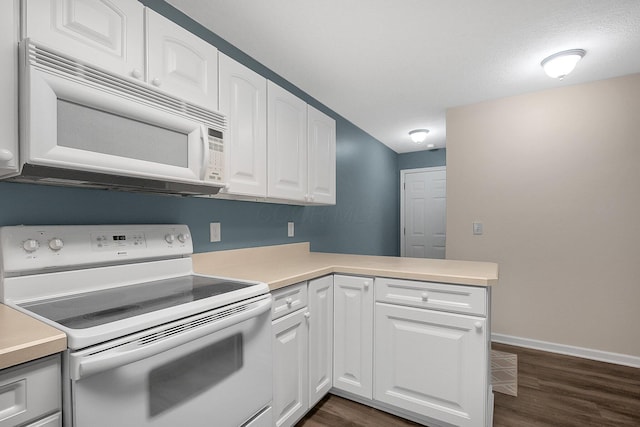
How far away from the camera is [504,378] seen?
92.0 inches

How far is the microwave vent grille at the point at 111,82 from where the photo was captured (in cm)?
94

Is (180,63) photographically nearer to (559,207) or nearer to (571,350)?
(559,207)

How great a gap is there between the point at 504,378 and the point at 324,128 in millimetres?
2303

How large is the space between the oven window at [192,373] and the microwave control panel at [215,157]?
0.70m

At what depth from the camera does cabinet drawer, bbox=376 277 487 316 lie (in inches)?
62.5

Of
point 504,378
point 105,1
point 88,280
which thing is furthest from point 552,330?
point 105,1

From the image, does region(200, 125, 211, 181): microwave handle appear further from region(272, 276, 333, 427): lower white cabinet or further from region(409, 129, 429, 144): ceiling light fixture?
region(409, 129, 429, 144): ceiling light fixture

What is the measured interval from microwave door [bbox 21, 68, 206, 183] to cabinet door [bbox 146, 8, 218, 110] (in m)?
0.17

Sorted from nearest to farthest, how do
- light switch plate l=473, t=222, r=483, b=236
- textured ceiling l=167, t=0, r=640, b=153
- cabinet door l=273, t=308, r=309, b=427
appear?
1. cabinet door l=273, t=308, r=309, b=427
2. textured ceiling l=167, t=0, r=640, b=153
3. light switch plate l=473, t=222, r=483, b=236

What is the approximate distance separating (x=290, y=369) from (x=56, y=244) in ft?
3.80

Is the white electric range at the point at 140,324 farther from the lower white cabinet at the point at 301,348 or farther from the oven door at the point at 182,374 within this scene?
the lower white cabinet at the point at 301,348

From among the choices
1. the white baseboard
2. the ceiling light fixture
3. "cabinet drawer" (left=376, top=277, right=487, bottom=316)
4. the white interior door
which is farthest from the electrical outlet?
the white interior door

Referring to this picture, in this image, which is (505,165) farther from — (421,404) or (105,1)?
(105,1)

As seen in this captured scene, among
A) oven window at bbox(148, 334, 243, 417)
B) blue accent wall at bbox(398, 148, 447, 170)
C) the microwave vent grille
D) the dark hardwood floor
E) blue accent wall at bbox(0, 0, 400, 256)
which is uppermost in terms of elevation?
blue accent wall at bbox(398, 148, 447, 170)
